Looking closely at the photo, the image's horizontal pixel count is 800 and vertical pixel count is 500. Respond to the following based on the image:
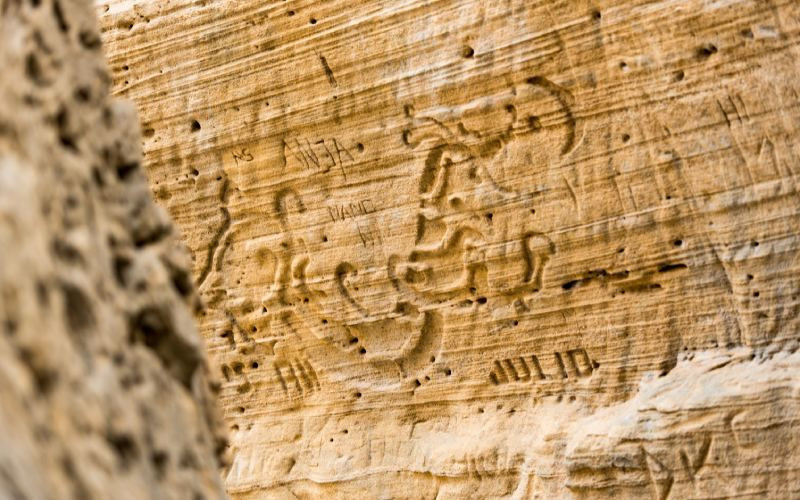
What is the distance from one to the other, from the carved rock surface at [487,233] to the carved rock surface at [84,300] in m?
1.94

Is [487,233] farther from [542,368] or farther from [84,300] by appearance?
[84,300]

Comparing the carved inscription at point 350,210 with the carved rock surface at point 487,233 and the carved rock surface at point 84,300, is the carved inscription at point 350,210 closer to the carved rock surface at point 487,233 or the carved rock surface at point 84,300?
the carved rock surface at point 487,233

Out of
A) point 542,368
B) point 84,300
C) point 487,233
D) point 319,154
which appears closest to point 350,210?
point 319,154

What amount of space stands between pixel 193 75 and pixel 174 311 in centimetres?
257

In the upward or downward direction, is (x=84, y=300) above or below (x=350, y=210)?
below

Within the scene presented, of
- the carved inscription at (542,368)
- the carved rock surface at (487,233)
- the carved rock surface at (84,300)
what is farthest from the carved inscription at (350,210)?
the carved rock surface at (84,300)

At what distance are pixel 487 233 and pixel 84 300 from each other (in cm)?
232

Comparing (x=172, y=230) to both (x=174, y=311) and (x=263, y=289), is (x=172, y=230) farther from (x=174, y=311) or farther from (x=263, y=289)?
(x=263, y=289)

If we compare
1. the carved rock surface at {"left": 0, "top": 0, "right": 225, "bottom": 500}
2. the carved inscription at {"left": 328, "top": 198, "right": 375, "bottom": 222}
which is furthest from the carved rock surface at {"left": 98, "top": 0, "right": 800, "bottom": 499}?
the carved rock surface at {"left": 0, "top": 0, "right": 225, "bottom": 500}

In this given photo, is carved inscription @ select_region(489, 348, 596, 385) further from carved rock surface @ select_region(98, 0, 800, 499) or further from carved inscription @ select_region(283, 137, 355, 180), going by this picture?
carved inscription @ select_region(283, 137, 355, 180)

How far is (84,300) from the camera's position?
41.9 inches

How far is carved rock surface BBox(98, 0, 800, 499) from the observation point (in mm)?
2955

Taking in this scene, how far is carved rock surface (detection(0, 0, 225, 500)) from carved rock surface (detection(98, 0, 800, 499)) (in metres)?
1.94

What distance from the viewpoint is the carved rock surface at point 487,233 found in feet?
9.70
